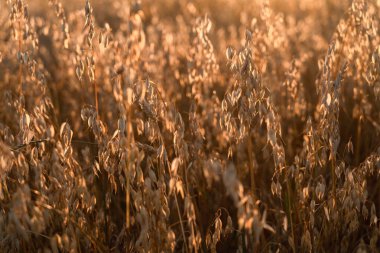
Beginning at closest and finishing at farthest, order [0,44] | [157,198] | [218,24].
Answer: [157,198]
[0,44]
[218,24]

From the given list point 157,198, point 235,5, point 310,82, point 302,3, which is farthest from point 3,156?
point 235,5

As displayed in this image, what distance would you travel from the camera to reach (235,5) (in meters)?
7.07

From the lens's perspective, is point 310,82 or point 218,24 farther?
point 218,24

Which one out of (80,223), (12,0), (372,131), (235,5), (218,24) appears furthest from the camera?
(235,5)

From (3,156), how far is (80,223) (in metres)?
0.36

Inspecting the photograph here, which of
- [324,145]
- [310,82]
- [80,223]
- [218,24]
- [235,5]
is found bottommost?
[80,223]

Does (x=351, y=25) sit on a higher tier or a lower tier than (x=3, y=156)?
higher

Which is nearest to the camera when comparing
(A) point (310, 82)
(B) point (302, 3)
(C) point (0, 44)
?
(A) point (310, 82)

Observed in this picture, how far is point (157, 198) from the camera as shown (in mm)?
1546

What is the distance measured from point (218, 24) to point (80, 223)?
5.12 m

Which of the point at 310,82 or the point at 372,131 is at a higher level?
the point at 310,82

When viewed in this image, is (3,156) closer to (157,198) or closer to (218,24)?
(157,198)

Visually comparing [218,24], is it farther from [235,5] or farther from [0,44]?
[0,44]

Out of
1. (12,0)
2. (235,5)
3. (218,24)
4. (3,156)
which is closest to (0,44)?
(12,0)
